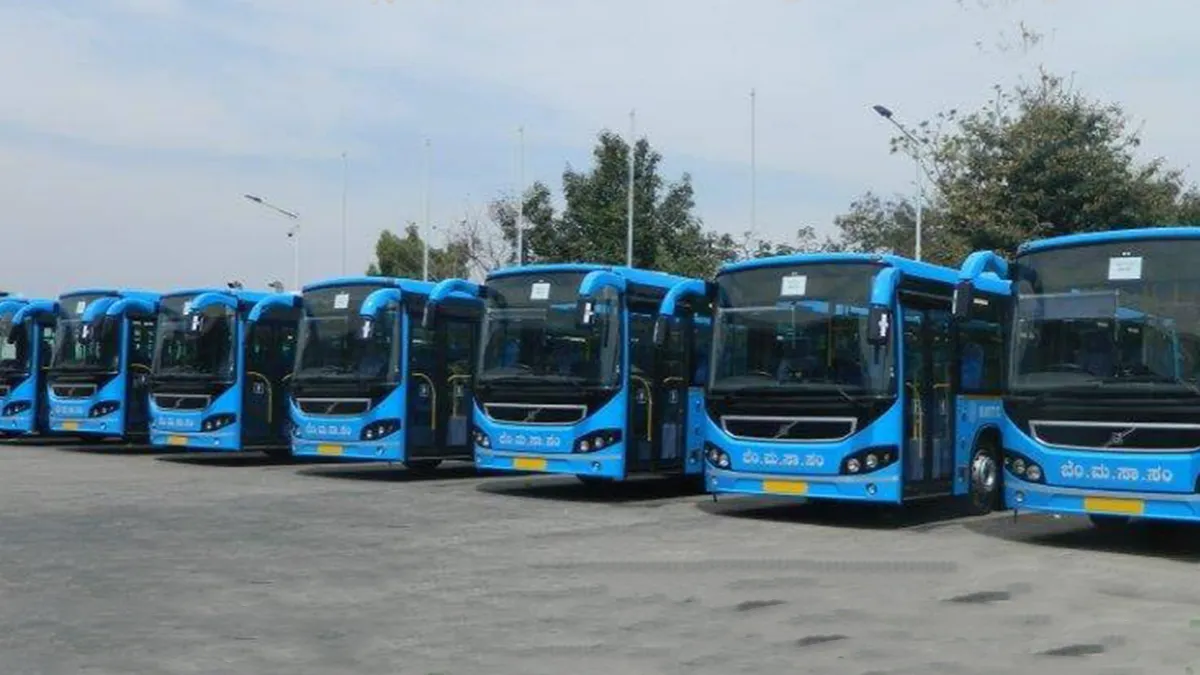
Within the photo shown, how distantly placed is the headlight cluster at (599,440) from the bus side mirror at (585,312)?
1372 mm

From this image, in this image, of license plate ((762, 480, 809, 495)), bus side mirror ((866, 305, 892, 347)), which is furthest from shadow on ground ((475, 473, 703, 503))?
bus side mirror ((866, 305, 892, 347))

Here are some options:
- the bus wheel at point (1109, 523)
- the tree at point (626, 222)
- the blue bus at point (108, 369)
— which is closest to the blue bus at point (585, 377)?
the bus wheel at point (1109, 523)

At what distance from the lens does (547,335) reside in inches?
624

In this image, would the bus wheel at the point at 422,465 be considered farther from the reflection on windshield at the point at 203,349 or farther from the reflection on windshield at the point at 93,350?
the reflection on windshield at the point at 93,350

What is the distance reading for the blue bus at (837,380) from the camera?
13.2 metres

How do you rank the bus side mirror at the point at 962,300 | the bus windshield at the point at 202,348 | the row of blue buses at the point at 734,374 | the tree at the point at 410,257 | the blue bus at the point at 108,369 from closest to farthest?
the row of blue buses at the point at 734,374, the bus side mirror at the point at 962,300, the bus windshield at the point at 202,348, the blue bus at the point at 108,369, the tree at the point at 410,257

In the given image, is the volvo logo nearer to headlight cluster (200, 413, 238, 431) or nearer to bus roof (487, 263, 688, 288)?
bus roof (487, 263, 688, 288)

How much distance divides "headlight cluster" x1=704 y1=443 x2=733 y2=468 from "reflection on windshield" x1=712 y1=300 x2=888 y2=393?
68cm

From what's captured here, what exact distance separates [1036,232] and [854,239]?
21.6m

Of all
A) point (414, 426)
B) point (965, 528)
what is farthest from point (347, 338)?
point (965, 528)

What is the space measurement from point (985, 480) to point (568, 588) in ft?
25.0

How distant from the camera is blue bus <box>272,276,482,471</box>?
58.1 ft

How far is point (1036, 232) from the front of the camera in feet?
91.8

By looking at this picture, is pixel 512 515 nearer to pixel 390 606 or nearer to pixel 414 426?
pixel 414 426
